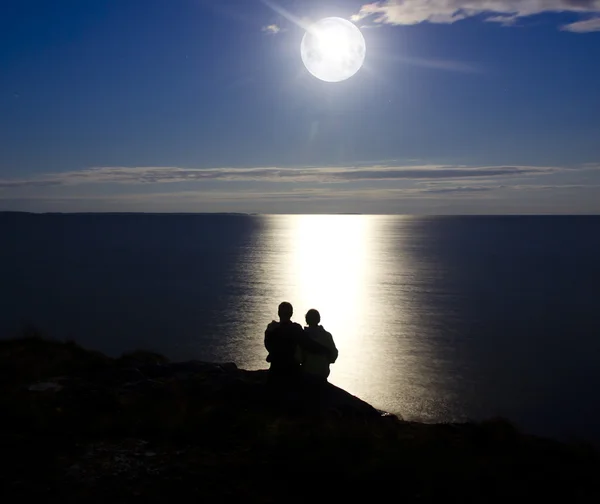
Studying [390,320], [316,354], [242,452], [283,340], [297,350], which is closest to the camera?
[242,452]

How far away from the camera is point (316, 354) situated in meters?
10.2

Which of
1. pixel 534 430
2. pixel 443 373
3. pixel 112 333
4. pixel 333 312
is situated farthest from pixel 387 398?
pixel 333 312

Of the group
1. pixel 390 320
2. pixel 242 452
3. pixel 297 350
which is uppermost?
pixel 390 320

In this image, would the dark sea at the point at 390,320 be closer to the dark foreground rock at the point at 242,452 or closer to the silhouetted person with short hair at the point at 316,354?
the dark foreground rock at the point at 242,452

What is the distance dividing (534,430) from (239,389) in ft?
60.2

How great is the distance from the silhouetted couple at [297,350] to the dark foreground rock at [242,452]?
1.23 feet

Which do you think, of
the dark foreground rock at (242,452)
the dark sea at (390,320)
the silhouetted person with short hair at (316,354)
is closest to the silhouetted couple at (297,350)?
the silhouetted person with short hair at (316,354)

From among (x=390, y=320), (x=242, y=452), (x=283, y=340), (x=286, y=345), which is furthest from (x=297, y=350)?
(x=390, y=320)

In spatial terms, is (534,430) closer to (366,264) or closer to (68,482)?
(68,482)

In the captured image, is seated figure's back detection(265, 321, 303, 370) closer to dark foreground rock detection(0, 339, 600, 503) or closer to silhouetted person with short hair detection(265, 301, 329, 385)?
silhouetted person with short hair detection(265, 301, 329, 385)

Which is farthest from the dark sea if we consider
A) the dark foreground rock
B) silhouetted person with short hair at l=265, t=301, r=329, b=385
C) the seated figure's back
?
the seated figure's back

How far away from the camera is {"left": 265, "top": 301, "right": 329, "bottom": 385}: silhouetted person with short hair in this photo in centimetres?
976

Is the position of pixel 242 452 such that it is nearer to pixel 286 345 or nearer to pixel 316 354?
pixel 286 345

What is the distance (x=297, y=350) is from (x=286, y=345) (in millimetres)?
271
